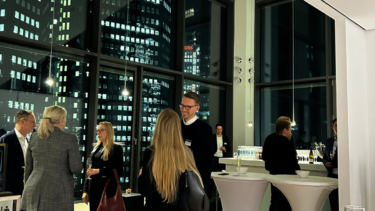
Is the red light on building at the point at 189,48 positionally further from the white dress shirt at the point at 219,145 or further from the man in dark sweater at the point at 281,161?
the man in dark sweater at the point at 281,161

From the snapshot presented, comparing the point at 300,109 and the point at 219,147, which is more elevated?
the point at 300,109

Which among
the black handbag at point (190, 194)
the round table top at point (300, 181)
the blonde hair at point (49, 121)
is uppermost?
the blonde hair at point (49, 121)

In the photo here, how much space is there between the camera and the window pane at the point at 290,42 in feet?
26.9

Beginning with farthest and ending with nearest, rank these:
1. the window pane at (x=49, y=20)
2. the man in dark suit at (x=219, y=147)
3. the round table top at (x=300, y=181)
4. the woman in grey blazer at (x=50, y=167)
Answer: the man in dark suit at (x=219, y=147) < the window pane at (x=49, y=20) < the round table top at (x=300, y=181) < the woman in grey blazer at (x=50, y=167)

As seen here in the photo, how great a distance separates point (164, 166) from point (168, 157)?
0.20 ft

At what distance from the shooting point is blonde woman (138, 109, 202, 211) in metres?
2.15

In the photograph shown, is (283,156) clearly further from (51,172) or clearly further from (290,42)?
(290,42)

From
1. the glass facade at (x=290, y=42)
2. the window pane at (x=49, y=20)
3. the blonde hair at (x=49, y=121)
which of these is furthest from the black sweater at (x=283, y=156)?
the glass facade at (x=290, y=42)

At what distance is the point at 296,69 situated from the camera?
8.47m

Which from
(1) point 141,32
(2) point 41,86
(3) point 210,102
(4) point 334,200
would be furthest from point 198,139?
(3) point 210,102

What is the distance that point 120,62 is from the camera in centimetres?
647

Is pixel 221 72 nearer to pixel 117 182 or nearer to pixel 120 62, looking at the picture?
pixel 120 62

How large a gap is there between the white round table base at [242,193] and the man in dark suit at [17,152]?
6.95 ft

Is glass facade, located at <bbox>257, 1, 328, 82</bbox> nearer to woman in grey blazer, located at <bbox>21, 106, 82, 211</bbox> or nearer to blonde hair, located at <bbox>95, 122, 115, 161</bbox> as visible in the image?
blonde hair, located at <bbox>95, 122, 115, 161</bbox>
